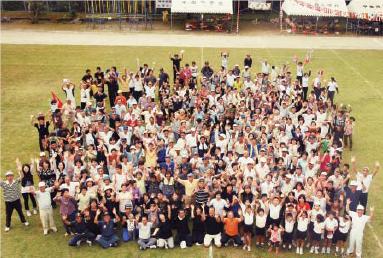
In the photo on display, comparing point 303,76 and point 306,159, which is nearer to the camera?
point 306,159

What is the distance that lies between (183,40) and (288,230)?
23.7 metres

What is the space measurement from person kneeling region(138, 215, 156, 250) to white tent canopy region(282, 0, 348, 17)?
2774 centimetres

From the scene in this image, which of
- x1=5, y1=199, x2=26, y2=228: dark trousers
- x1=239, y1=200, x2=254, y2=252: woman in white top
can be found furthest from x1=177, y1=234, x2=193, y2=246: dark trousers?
x1=5, y1=199, x2=26, y2=228: dark trousers

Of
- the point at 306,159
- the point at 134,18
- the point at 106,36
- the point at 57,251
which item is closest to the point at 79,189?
the point at 57,251

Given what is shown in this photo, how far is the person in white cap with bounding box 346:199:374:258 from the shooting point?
1110cm

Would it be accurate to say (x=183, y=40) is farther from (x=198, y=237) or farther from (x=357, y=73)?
(x=198, y=237)

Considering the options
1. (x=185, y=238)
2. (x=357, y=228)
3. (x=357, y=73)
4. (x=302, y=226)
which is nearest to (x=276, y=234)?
(x=302, y=226)

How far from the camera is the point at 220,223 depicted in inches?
467

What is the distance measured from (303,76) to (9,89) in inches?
580

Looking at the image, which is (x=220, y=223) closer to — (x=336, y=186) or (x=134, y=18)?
(x=336, y=186)

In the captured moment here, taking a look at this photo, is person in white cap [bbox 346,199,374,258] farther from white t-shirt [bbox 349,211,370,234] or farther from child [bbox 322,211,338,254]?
child [bbox 322,211,338,254]

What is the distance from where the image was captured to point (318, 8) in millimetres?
35469

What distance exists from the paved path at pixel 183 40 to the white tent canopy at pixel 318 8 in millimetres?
1982

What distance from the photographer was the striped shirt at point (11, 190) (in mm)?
12148
